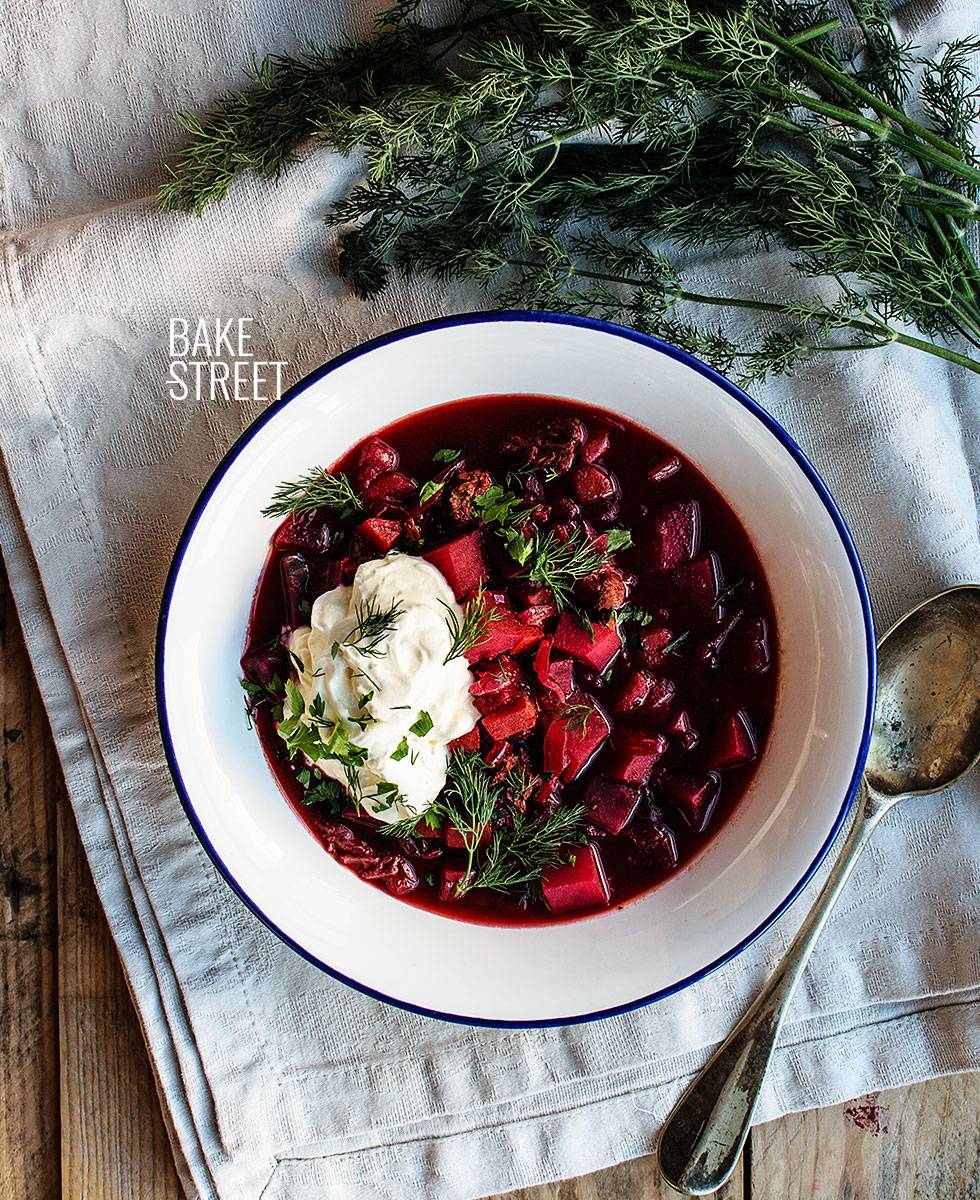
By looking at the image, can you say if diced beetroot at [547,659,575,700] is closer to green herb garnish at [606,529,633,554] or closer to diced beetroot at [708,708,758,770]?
green herb garnish at [606,529,633,554]

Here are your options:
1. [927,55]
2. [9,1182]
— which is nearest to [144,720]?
[9,1182]

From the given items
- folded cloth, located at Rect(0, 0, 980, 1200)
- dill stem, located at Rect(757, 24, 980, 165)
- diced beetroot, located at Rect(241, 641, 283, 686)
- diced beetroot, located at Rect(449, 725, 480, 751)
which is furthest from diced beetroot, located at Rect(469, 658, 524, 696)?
dill stem, located at Rect(757, 24, 980, 165)

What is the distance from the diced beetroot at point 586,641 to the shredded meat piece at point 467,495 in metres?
0.40

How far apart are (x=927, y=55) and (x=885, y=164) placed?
64cm

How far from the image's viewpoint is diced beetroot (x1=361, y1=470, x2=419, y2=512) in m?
3.15

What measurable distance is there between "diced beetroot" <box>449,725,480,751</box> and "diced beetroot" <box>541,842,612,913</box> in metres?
0.44

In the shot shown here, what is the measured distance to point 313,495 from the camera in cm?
315

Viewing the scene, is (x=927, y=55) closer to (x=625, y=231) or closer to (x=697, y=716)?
(x=625, y=231)

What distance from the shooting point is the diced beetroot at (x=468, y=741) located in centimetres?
309

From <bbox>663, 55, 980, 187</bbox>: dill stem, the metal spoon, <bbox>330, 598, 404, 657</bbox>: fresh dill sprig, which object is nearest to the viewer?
<bbox>663, 55, 980, 187</bbox>: dill stem

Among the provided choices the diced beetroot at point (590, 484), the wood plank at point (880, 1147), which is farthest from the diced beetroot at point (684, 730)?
the wood plank at point (880, 1147)

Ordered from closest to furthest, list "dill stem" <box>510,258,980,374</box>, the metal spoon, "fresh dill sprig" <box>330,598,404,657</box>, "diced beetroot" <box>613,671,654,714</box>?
"fresh dill sprig" <box>330,598,404,657</box>
"dill stem" <box>510,258,980,374</box>
"diced beetroot" <box>613,671,654,714</box>
the metal spoon

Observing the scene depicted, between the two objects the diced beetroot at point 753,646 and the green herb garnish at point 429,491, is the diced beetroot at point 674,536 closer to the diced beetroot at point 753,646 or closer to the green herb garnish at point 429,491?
the diced beetroot at point 753,646

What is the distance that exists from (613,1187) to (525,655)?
6.08ft
